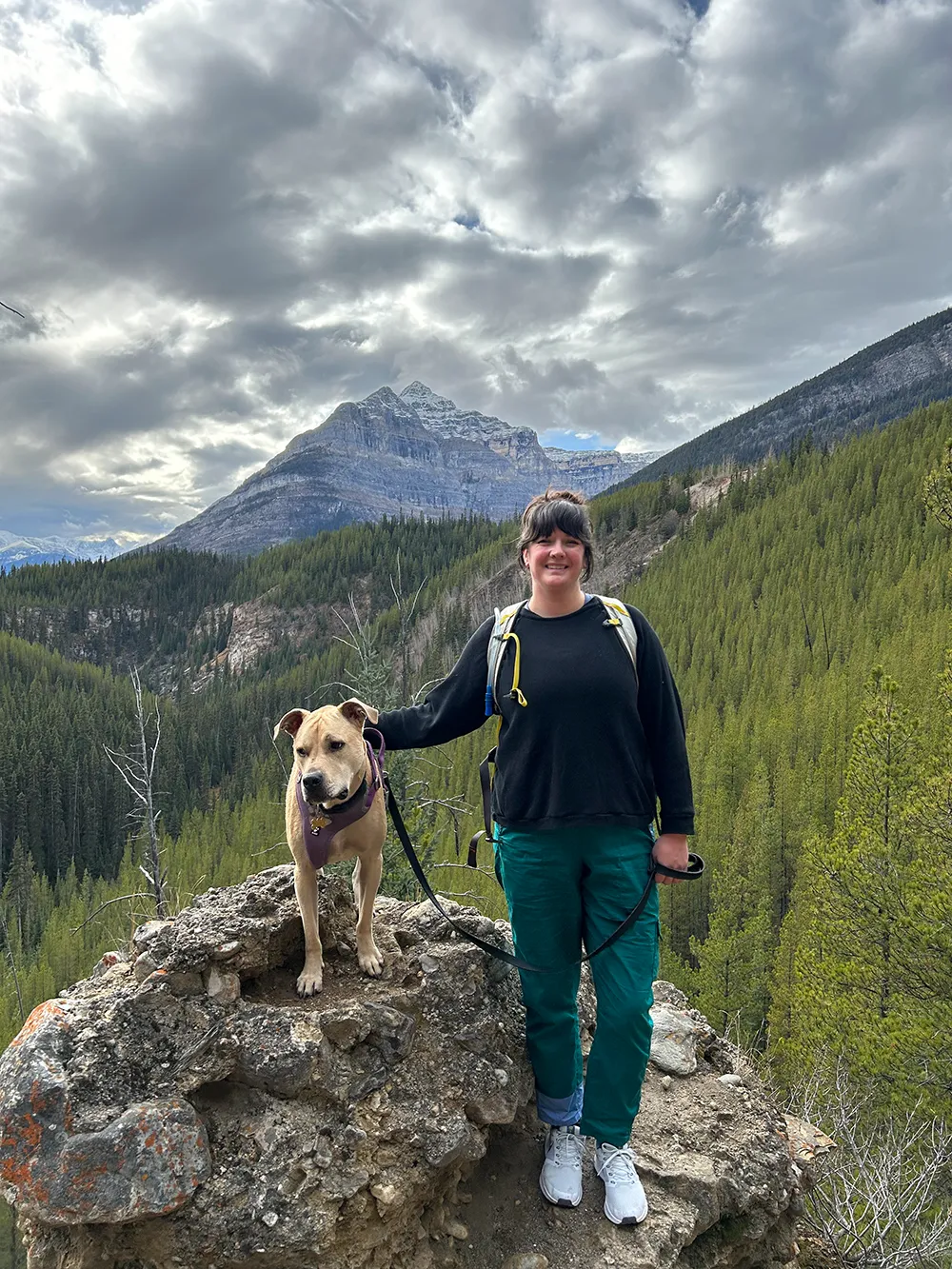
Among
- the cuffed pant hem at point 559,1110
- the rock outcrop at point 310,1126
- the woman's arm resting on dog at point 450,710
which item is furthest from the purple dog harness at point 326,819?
the cuffed pant hem at point 559,1110

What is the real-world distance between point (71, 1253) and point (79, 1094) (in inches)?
29.3

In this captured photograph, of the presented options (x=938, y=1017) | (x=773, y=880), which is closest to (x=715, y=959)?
(x=773, y=880)

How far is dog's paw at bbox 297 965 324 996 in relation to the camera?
12.5ft

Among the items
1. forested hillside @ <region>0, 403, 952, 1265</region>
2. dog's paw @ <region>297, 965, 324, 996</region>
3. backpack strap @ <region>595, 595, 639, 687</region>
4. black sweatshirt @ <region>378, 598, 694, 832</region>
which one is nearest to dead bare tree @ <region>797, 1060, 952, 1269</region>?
forested hillside @ <region>0, 403, 952, 1265</region>

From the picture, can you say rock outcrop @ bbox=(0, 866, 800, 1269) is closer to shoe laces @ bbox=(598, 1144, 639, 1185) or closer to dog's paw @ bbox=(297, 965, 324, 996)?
dog's paw @ bbox=(297, 965, 324, 996)

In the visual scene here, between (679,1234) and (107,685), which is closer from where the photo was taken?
(679,1234)

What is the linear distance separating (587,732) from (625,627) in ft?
1.99

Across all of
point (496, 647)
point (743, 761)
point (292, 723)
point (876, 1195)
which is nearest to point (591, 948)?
point (496, 647)

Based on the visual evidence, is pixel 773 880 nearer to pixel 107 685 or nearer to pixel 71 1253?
pixel 71 1253

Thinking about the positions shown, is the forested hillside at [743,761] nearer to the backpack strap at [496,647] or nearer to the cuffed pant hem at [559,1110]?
the cuffed pant hem at [559,1110]

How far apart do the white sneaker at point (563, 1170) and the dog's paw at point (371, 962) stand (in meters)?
1.31

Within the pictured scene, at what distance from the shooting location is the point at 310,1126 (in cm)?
334

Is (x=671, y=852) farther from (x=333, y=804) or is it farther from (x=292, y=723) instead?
(x=292, y=723)

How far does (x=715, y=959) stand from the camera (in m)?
24.4
